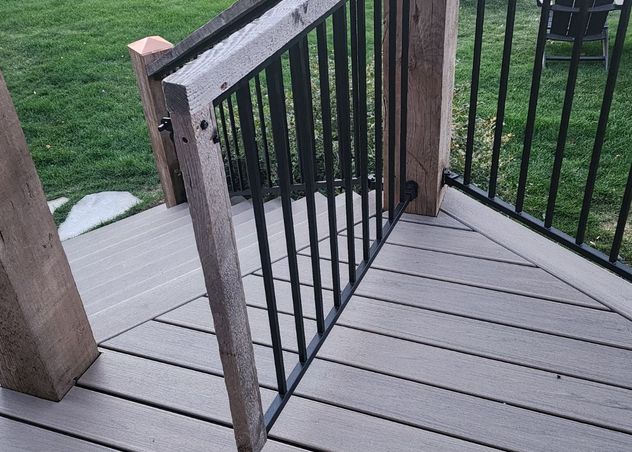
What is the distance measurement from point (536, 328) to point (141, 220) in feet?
8.20

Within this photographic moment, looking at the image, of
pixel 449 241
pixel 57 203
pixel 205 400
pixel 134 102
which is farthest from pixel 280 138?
pixel 134 102

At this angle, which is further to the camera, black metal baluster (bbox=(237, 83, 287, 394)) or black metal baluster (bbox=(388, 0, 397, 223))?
black metal baluster (bbox=(388, 0, 397, 223))

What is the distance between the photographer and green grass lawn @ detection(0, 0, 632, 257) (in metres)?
4.16

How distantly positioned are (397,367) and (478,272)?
521 millimetres

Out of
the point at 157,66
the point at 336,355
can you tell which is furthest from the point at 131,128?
the point at 336,355

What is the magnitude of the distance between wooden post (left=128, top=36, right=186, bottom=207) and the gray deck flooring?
1174 millimetres

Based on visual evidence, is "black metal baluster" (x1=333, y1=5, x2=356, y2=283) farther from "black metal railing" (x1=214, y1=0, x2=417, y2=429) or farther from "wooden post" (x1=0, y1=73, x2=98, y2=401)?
"wooden post" (x1=0, y1=73, x2=98, y2=401)

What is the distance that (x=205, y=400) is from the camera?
1.81 meters

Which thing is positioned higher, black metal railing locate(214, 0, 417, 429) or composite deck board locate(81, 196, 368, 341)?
black metal railing locate(214, 0, 417, 429)

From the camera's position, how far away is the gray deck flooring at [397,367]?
167 cm

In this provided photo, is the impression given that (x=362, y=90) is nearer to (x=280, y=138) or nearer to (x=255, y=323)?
(x=280, y=138)

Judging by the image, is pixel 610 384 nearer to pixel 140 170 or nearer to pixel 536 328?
pixel 536 328

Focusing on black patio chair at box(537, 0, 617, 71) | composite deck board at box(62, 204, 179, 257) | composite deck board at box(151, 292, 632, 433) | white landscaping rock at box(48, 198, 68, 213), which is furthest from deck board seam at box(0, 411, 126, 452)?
black patio chair at box(537, 0, 617, 71)

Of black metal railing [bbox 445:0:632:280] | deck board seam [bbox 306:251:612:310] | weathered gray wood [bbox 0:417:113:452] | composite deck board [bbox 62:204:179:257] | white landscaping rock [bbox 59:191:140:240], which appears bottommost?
white landscaping rock [bbox 59:191:140:240]
